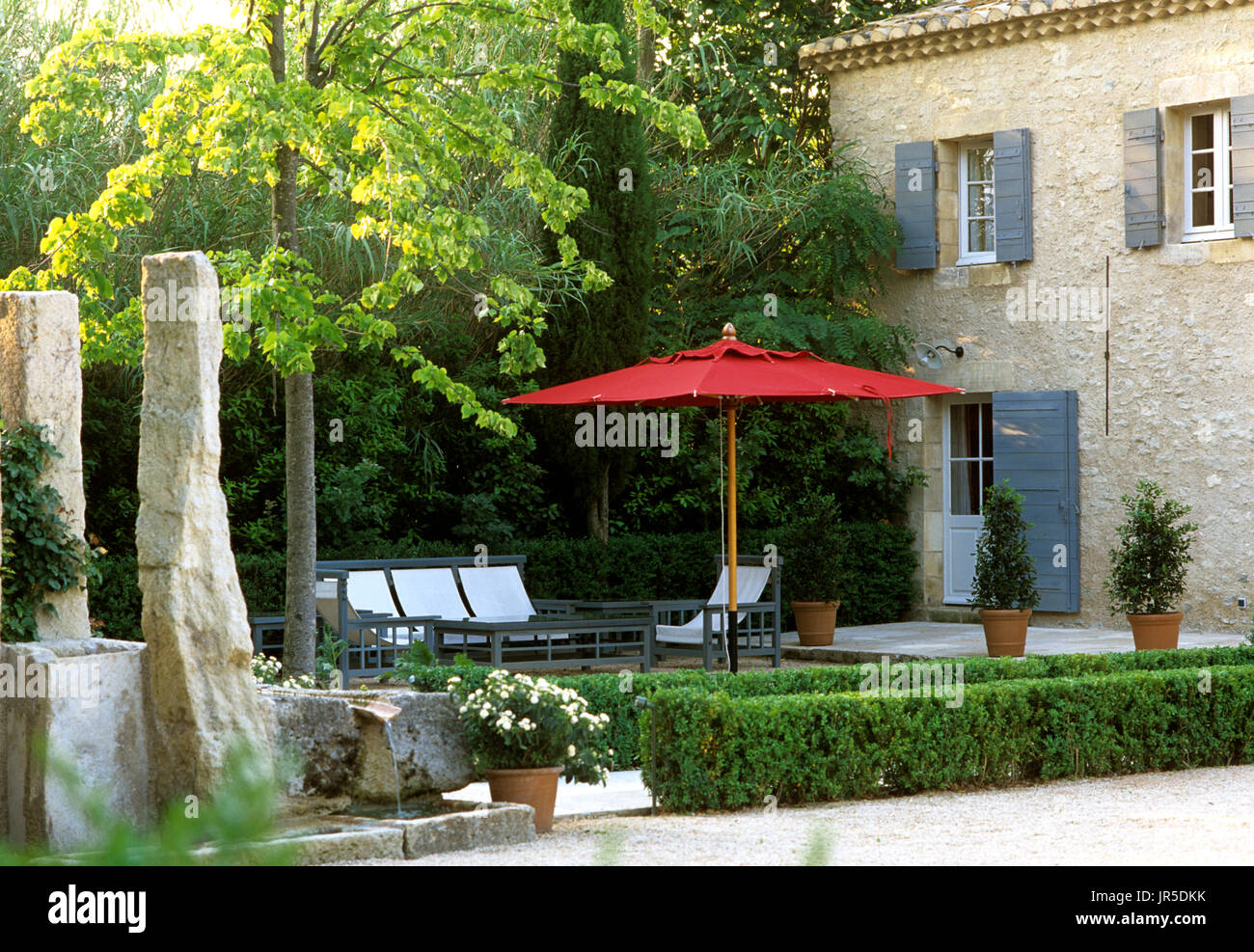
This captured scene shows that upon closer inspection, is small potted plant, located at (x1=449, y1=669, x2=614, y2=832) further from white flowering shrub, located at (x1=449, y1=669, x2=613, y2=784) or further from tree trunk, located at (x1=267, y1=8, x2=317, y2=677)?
tree trunk, located at (x1=267, y1=8, x2=317, y2=677)

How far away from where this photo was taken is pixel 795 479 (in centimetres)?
1422

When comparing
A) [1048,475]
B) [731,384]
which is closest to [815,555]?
[1048,475]

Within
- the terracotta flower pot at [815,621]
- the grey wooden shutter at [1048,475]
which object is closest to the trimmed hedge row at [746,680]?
the terracotta flower pot at [815,621]

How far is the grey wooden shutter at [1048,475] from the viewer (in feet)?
43.7

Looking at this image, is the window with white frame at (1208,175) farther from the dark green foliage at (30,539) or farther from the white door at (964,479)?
the dark green foliage at (30,539)

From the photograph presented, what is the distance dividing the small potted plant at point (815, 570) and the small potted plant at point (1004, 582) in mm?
1303

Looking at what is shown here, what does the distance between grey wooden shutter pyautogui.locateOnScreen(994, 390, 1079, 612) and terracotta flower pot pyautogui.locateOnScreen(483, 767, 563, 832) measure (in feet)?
28.2

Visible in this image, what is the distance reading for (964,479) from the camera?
47.5 feet

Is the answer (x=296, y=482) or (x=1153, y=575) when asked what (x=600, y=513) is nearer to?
(x=1153, y=575)

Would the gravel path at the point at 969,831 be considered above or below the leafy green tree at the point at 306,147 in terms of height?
below

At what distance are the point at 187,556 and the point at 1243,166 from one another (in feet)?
33.6
